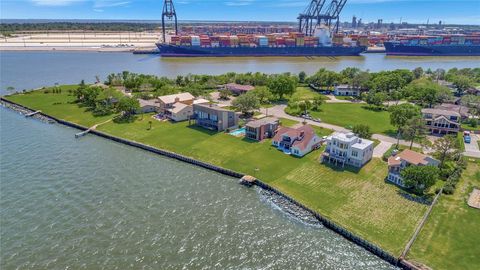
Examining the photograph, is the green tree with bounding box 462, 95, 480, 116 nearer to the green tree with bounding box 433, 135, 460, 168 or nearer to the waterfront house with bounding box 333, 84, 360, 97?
the waterfront house with bounding box 333, 84, 360, 97

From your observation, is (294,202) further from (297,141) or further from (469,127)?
(469,127)

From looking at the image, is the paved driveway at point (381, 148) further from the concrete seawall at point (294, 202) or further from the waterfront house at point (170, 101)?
the waterfront house at point (170, 101)

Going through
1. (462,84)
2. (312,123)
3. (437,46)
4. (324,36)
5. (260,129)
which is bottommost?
(312,123)

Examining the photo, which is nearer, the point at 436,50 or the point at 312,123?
the point at 312,123

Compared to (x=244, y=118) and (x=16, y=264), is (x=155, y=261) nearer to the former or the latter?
(x=16, y=264)

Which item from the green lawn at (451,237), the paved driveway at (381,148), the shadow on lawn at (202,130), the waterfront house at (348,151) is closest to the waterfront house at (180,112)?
the shadow on lawn at (202,130)

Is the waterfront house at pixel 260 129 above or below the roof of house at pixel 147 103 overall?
below

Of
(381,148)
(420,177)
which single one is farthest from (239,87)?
(420,177)
